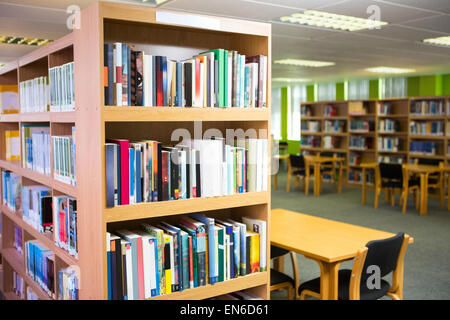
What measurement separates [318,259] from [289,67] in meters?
7.37

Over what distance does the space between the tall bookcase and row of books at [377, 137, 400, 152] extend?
27.6 ft

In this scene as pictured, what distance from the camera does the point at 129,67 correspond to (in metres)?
1.90

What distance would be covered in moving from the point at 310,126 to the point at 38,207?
9.96 meters

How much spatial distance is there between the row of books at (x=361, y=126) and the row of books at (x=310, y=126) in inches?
47.3

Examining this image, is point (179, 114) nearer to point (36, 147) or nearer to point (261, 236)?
point (261, 236)

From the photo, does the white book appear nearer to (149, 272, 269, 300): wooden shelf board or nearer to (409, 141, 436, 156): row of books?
(149, 272, 269, 300): wooden shelf board

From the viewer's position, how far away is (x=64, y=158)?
7.48 feet

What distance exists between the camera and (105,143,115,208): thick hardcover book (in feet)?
6.03

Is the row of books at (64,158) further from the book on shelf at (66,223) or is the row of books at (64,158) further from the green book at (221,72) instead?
the green book at (221,72)

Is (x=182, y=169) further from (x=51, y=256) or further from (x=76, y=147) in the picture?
(x=51, y=256)

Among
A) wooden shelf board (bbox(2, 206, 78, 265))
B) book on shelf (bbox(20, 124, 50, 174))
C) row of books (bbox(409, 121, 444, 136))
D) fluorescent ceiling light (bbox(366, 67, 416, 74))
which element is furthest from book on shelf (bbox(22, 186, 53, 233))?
fluorescent ceiling light (bbox(366, 67, 416, 74))

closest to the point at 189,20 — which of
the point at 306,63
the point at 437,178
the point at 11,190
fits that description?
the point at 11,190
